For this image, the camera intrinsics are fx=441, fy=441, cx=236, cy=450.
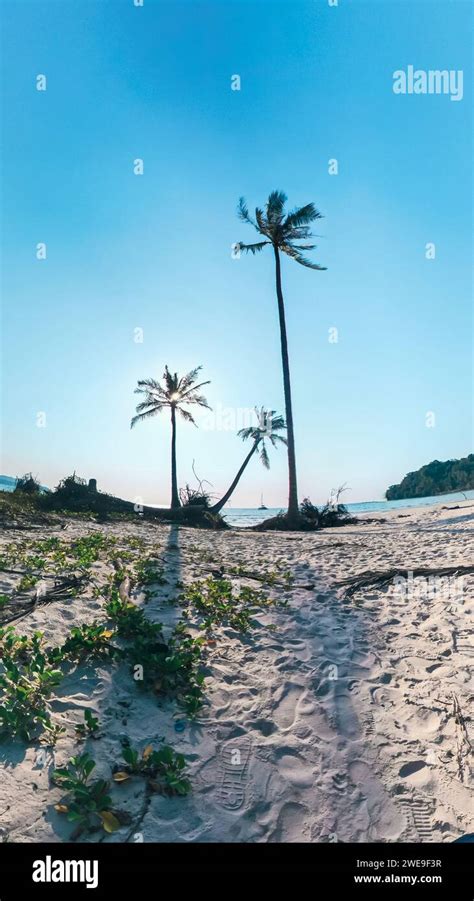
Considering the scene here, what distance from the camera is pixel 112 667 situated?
418 cm

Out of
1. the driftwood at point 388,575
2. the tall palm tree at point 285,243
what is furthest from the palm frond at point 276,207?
the driftwood at point 388,575

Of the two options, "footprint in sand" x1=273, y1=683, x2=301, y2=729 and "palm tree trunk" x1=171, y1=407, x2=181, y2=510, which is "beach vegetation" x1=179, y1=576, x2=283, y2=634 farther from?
"palm tree trunk" x1=171, y1=407, x2=181, y2=510

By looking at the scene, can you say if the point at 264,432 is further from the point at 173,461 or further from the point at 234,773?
the point at 234,773

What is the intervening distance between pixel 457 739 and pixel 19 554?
6.76m

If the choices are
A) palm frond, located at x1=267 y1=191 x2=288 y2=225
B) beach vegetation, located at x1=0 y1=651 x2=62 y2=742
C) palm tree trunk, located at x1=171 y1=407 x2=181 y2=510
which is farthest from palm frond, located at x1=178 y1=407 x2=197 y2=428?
beach vegetation, located at x1=0 y1=651 x2=62 y2=742

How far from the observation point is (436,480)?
198ft

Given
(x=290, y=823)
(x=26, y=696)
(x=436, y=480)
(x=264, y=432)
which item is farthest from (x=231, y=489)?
(x=436, y=480)

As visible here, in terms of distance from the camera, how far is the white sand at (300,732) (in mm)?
2707

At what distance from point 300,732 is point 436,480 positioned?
62809mm

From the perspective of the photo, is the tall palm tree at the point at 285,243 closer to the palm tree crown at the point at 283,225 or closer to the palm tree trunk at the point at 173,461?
the palm tree crown at the point at 283,225

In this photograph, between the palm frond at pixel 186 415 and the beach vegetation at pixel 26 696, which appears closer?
the beach vegetation at pixel 26 696

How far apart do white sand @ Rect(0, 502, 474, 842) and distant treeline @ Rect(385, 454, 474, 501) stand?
46003 millimetres
